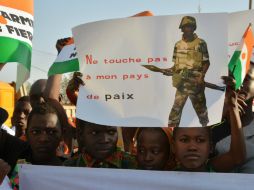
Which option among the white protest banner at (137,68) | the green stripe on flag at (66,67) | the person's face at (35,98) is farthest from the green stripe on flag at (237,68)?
the person's face at (35,98)

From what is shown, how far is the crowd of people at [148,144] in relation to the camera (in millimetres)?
2371

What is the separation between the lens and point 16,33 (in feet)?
9.01

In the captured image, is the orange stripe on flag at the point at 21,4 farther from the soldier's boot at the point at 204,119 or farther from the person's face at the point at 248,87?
the person's face at the point at 248,87

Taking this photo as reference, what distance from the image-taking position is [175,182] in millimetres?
2096

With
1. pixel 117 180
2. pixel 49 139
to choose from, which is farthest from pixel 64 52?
pixel 117 180

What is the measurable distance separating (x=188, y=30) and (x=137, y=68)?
1.14ft

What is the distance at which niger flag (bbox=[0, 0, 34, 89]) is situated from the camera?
8.79 ft

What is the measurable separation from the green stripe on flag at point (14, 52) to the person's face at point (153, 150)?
88cm

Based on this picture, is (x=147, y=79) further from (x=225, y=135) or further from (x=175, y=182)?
(x=225, y=135)

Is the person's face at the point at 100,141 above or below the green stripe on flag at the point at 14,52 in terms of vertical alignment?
below

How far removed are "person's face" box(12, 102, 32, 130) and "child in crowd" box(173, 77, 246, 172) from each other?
2361 millimetres

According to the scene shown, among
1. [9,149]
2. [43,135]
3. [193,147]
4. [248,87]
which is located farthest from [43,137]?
[248,87]

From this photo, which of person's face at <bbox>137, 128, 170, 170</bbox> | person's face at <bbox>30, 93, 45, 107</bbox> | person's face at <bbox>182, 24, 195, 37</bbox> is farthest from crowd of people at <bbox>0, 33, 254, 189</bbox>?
person's face at <bbox>30, 93, 45, 107</bbox>

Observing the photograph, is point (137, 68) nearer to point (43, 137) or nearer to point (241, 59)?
point (241, 59)
